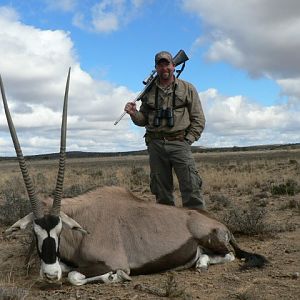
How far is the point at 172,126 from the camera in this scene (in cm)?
767

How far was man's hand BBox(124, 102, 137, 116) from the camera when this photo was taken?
25.9ft

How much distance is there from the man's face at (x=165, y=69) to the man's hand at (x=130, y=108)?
25.4 inches

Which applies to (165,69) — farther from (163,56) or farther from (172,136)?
(172,136)

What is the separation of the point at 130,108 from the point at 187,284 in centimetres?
306

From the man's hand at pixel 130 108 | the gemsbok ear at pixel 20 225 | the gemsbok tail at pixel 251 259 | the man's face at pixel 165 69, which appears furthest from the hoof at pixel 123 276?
the man's face at pixel 165 69

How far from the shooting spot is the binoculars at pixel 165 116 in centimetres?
762

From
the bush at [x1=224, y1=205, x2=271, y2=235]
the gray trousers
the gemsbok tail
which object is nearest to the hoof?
the gemsbok tail

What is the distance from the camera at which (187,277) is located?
6.30 m

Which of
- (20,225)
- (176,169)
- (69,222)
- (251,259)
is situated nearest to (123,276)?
(69,222)

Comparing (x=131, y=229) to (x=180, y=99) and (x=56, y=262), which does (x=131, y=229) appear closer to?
(x=56, y=262)

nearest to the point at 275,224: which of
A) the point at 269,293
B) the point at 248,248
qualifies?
the point at 248,248

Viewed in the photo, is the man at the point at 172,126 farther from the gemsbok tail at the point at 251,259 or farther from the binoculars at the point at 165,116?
the gemsbok tail at the point at 251,259

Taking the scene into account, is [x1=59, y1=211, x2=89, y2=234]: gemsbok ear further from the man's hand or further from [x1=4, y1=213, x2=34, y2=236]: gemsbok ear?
the man's hand

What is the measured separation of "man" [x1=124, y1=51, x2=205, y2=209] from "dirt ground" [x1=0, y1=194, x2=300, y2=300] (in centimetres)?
148
